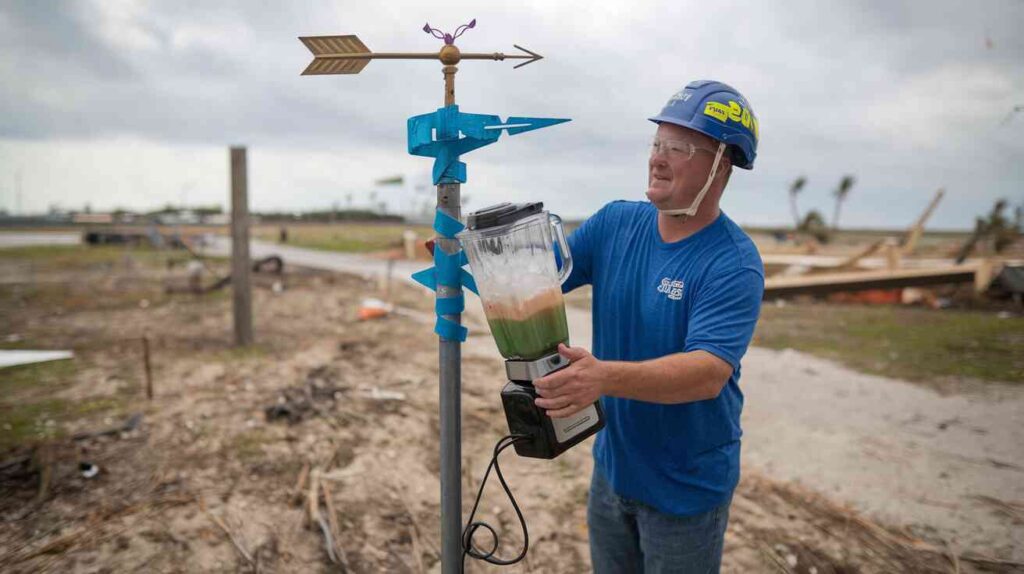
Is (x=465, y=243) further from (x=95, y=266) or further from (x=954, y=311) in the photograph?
(x=95, y=266)

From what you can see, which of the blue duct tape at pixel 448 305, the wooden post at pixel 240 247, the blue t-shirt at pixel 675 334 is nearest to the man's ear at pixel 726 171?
the blue t-shirt at pixel 675 334

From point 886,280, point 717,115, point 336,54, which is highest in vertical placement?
point 336,54

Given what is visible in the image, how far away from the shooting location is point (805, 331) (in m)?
10.8

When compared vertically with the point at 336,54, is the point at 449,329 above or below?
below

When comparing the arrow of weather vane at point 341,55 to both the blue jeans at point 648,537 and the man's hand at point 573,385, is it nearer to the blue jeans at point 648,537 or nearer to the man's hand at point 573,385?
the man's hand at point 573,385

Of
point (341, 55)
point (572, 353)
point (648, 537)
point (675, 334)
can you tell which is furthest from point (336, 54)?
point (648, 537)

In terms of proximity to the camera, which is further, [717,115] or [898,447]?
[898,447]

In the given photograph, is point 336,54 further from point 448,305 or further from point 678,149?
point 678,149

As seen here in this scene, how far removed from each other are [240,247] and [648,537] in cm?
808

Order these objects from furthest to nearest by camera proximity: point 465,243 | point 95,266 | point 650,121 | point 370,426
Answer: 1. point 95,266
2. point 370,426
3. point 650,121
4. point 465,243

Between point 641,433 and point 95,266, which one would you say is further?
point 95,266

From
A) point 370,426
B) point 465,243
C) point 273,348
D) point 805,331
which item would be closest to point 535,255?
point 465,243

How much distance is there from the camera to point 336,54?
5.93 ft

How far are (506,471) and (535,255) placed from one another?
3.61 metres
